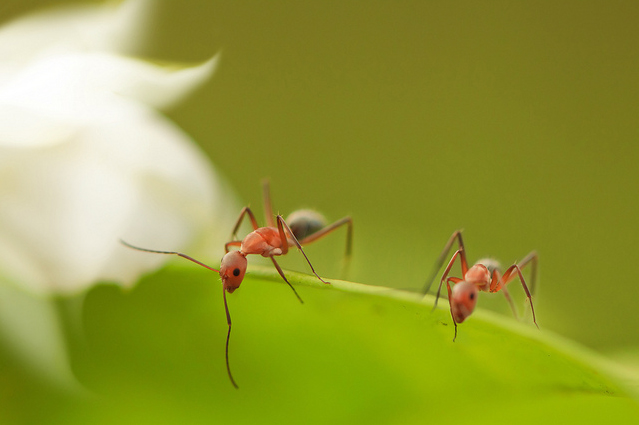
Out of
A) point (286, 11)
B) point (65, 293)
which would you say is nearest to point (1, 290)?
point (65, 293)

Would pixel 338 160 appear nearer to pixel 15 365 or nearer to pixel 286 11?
pixel 286 11

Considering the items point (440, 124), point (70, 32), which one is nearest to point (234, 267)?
point (70, 32)

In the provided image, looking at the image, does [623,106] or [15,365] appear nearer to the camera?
[15,365]

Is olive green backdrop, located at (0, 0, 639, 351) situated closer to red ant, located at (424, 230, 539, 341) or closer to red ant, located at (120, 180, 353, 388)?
red ant, located at (120, 180, 353, 388)

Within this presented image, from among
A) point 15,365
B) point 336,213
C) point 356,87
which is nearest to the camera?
point 15,365

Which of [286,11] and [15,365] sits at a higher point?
[286,11]

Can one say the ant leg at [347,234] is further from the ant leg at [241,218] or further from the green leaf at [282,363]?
the green leaf at [282,363]

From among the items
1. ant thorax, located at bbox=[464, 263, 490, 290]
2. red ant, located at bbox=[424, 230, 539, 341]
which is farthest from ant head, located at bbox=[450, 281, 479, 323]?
ant thorax, located at bbox=[464, 263, 490, 290]
